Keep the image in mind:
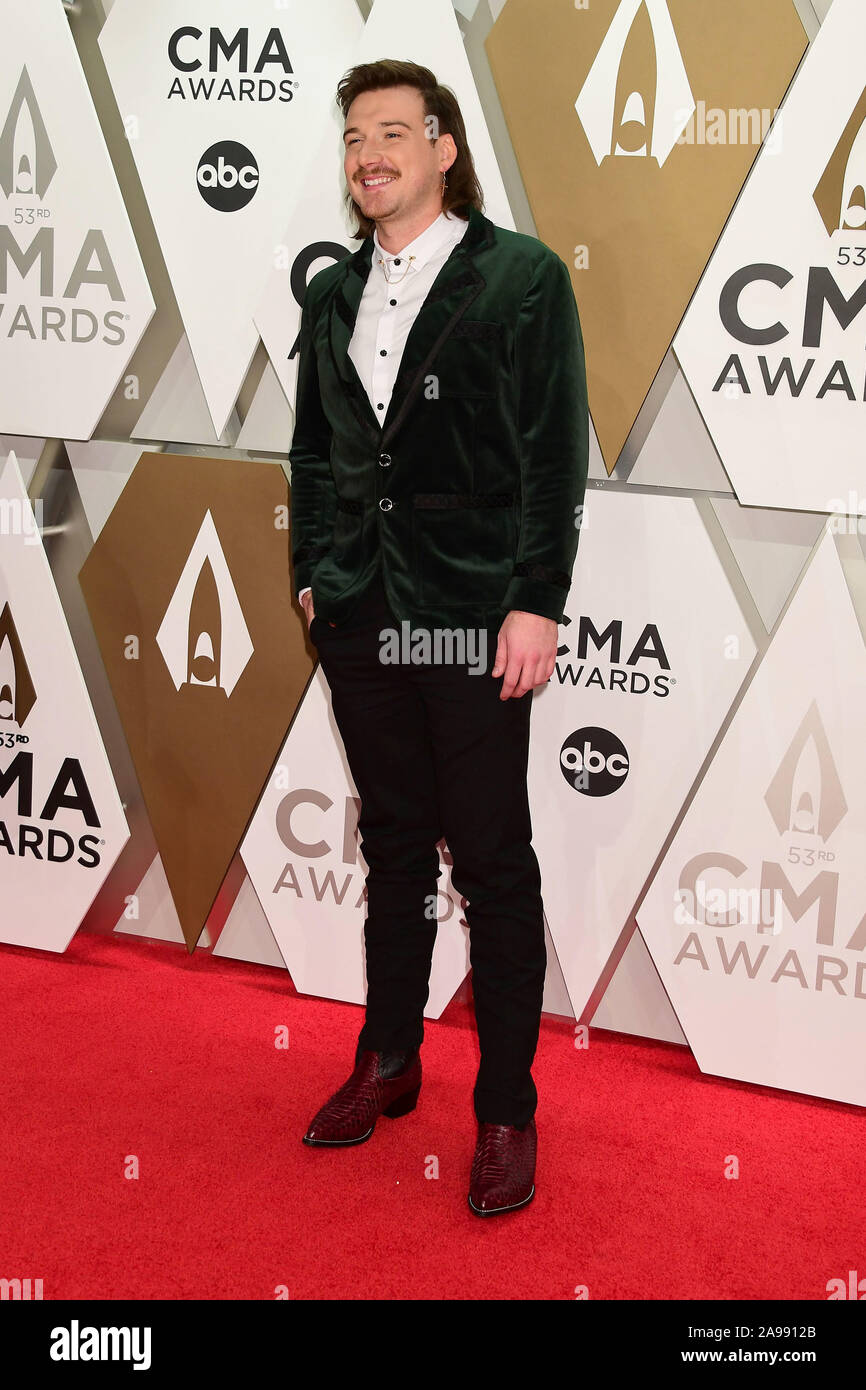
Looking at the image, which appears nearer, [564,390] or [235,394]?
[564,390]

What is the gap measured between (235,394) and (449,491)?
33.0 inches

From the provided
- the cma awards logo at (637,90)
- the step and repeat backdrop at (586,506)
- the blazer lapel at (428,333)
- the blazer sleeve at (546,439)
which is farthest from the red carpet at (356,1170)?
the cma awards logo at (637,90)

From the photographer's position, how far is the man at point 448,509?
5.48ft

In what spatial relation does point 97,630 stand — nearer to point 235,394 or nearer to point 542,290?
point 235,394

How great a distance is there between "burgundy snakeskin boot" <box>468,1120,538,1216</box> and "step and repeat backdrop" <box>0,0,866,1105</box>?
0.55 metres

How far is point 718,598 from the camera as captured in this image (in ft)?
6.93

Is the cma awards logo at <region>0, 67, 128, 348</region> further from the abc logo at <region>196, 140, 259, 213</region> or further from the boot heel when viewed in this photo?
the boot heel

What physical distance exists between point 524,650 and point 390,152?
76cm

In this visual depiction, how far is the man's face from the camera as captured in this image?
5.51 ft

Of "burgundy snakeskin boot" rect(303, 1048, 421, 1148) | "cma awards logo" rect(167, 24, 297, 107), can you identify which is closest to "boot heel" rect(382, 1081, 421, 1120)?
"burgundy snakeskin boot" rect(303, 1048, 421, 1148)

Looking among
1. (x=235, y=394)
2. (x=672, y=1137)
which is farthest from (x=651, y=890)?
(x=235, y=394)

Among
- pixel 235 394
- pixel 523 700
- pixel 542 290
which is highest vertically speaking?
pixel 235 394

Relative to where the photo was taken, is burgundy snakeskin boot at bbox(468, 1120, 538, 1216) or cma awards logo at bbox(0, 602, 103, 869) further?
cma awards logo at bbox(0, 602, 103, 869)

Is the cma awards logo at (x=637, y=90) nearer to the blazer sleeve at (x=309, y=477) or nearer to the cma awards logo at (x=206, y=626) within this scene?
the blazer sleeve at (x=309, y=477)
